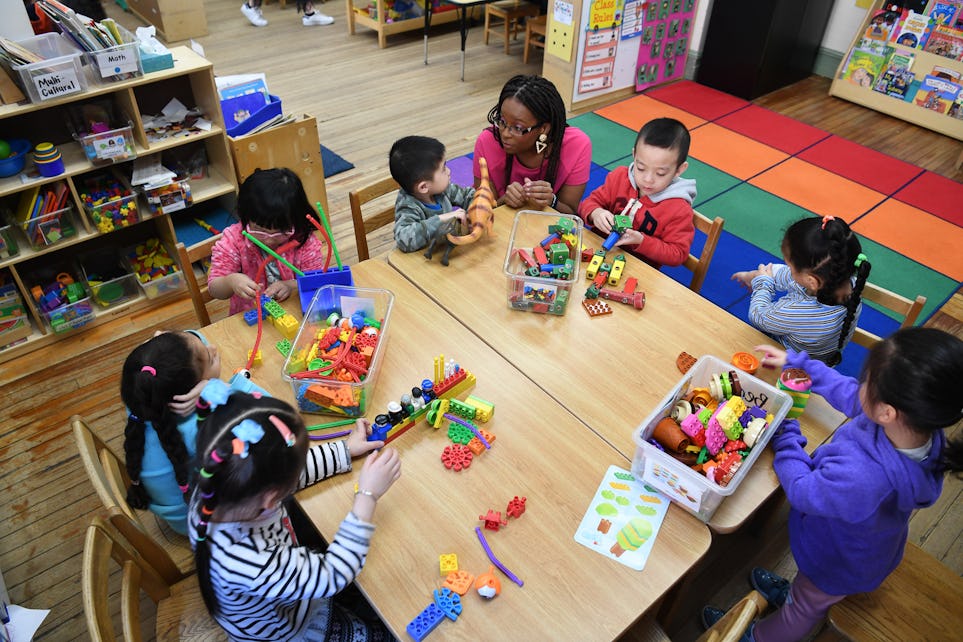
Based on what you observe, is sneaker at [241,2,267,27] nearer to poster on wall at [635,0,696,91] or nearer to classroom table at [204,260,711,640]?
poster on wall at [635,0,696,91]

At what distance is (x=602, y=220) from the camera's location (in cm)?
216

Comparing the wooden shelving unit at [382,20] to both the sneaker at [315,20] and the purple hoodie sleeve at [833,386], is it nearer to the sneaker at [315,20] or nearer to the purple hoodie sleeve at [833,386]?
the sneaker at [315,20]

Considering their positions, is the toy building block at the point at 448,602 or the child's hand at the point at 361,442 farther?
the child's hand at the point at 361,442

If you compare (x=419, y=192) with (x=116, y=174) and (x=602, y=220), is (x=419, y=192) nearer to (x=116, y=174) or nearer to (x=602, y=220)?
(x=602, y=220)

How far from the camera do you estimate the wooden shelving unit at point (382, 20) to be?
561cm

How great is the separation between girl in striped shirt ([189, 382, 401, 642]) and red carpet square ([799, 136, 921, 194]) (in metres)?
3.89

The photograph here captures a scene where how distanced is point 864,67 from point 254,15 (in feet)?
17.1

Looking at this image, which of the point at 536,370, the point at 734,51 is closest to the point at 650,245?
the point at 536,370

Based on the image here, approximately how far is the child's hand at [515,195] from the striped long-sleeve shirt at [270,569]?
132cm

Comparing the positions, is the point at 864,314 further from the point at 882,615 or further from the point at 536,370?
the point at 536,370

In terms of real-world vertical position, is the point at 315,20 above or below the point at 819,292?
below

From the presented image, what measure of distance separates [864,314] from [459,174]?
7.69 feet

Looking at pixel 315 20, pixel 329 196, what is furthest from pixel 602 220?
pixel 315 20

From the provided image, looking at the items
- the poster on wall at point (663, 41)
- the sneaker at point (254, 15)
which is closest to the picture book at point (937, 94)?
the poster on wall at point (663, 41)
